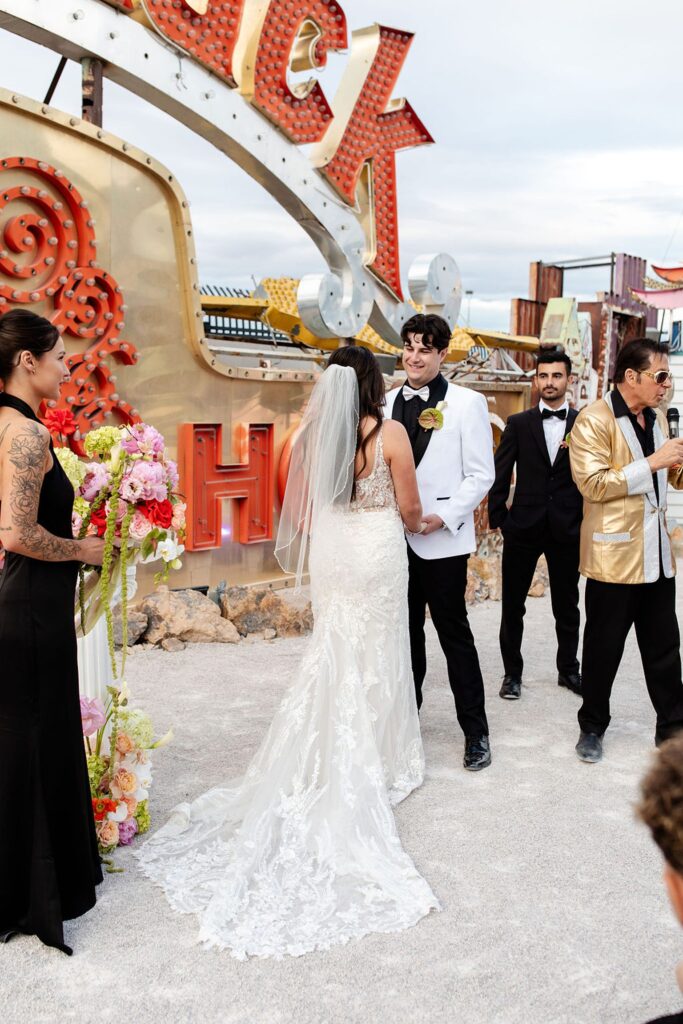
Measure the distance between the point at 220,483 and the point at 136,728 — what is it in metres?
3.93

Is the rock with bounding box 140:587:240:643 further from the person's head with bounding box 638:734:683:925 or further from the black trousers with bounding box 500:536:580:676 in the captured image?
the person's head with bounding box 638:734:683:925

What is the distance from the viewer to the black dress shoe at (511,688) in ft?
18.5

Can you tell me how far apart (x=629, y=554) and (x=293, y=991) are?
8.34ft

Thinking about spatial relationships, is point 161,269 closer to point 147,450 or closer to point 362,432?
point 362,432

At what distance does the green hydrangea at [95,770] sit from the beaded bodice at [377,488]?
1432mm

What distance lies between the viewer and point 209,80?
7148 mm

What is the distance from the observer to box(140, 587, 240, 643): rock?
6711 mm

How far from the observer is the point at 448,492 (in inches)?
177

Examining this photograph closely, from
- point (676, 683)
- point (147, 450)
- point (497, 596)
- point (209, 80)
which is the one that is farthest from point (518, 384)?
point (147, 450)

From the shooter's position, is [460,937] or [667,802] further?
[460,937]

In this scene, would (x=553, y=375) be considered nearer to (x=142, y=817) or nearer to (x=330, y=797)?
(x=330, y=797)

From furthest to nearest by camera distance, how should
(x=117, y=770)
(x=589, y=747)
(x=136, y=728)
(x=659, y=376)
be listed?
(x=589, y=747)
(x=659, y=376)
(x=136, y=728)
(x=117, y=770)

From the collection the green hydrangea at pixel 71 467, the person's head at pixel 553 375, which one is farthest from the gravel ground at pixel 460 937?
the person's head at pixel 553 375

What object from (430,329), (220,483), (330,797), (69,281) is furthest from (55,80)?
(330,797)
